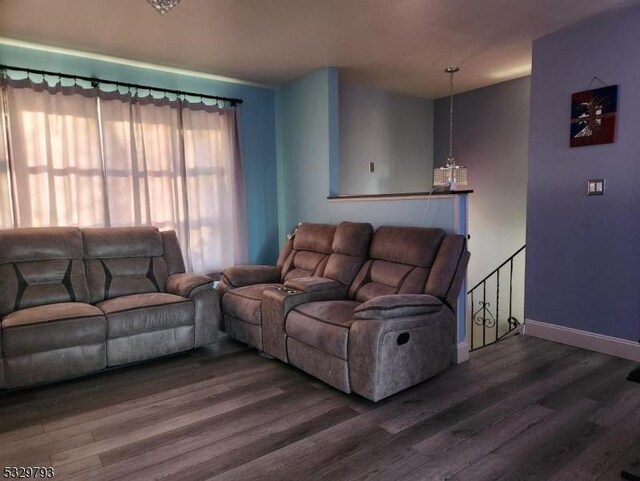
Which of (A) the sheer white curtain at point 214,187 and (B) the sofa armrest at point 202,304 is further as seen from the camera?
(A) the sheer white curtain at point 214,187

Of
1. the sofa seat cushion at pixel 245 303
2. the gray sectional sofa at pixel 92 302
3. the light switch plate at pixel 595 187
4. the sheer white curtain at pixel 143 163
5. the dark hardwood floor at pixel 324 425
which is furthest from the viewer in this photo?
the sheer white curtain at pixel 143 163

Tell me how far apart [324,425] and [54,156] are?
10.3 feet

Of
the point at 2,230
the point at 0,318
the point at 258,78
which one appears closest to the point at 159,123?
the point at 258,78

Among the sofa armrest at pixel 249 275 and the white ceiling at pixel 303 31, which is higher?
the white ceiling at pixel 303 31

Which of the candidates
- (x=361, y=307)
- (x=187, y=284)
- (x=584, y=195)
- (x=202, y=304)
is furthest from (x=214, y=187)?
(x=584, y=195)

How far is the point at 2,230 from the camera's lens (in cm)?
308

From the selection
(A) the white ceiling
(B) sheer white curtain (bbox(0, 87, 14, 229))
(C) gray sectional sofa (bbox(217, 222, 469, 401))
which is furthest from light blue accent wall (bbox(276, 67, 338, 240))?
(B) sheer white curtain (bbox(0, 87, 14, 229))

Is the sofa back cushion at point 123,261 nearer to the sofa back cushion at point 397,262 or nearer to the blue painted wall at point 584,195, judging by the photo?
the sofa back cushion at point 397,262

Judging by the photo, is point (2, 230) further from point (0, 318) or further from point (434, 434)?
point (434, 434)

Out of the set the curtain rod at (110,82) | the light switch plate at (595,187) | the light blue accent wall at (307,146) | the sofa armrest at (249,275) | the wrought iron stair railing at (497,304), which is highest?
the curtain rod at (110,82)

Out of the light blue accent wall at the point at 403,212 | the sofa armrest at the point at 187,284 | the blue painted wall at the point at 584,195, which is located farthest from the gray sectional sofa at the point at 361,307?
the blue painted wall at the point at 584,195

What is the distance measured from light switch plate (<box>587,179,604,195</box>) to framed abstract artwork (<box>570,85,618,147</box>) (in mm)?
289

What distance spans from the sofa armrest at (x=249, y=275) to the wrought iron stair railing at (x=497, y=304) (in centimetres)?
220

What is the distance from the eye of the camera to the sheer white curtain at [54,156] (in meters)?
3.32
